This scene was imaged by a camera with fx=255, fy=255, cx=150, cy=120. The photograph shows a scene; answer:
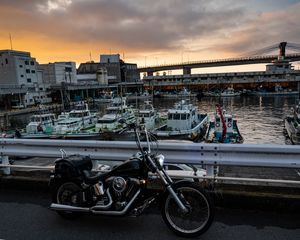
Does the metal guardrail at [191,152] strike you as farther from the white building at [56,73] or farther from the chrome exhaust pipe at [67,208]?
the white building at [56,73]

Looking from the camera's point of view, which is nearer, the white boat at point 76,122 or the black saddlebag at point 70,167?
the black saddlebag at point 70,167

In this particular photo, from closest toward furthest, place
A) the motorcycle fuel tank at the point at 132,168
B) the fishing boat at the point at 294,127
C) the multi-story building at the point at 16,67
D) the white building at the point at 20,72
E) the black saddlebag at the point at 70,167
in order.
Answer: the motorcycle fuel tank at the point at 132,168 < the black saddlebag at the point at 70,167 < the fishing boat at the point at 294,127 < the white building at the point at 20,72 < the multi-story building at the point at 16,67

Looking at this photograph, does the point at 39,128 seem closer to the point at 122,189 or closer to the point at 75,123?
the point at 75,123

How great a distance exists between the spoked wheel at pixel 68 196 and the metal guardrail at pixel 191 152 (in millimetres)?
713

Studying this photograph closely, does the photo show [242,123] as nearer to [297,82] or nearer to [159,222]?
[159,222]

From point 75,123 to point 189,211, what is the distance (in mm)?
26946

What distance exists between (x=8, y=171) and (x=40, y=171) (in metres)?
0.60

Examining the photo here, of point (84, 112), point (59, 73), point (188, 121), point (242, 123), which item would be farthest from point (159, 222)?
point (59, 73)

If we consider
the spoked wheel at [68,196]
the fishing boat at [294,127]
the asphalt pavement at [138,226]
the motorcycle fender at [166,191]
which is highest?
the motorcycle fender at [166,191]

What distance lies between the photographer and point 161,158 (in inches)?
130

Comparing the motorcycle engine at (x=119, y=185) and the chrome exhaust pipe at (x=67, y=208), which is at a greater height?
the motorcycle engine at (x=119, y=185)

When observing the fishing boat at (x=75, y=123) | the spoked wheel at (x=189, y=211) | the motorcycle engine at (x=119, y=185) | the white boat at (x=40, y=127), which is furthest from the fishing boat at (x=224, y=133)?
the motorcycle engine at (x=119, y=185)

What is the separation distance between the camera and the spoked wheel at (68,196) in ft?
12.2

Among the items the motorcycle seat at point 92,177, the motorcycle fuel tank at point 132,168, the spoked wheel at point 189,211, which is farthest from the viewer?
the motorcycle seat at point 92,177
